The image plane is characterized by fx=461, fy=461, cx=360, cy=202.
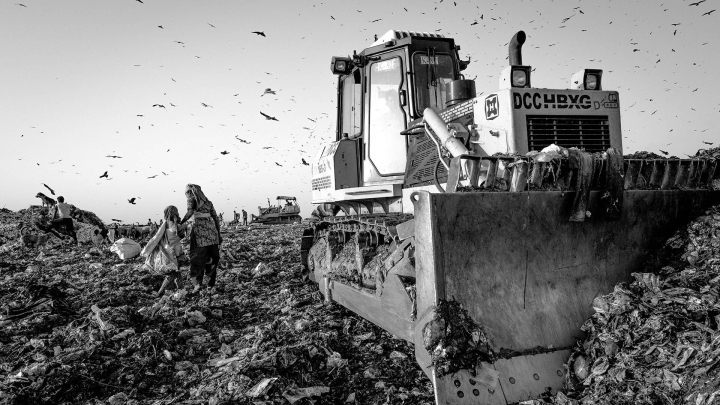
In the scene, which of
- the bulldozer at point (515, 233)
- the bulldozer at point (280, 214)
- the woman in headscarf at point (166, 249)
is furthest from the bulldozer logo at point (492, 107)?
the bulldozer at point (280, 214)

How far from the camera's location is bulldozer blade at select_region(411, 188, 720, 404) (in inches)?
103

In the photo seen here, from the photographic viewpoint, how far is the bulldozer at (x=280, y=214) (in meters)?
29.9

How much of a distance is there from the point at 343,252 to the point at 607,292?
9.36 ft

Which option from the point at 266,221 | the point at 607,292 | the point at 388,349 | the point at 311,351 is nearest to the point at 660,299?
the point at 607,292

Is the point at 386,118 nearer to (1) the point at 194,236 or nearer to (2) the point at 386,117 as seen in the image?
(2) the point at 386,117

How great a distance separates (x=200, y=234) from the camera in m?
6.36

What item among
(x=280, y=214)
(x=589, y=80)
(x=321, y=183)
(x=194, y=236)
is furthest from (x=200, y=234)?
(x=280, y=214)

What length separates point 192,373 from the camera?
352cm

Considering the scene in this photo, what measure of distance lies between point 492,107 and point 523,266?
1.62 metres

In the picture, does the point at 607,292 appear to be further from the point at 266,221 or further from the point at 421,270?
the point at 266,221

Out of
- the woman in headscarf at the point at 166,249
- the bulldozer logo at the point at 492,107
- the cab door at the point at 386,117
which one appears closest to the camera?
the bulldozer logo at the point at 492,107

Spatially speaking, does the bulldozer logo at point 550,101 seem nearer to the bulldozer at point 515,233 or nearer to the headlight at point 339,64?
the bulldozer at point 515,233

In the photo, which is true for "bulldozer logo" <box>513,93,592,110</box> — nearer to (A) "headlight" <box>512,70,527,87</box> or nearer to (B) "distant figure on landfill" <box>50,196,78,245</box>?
(A) "headlight" <box>512,70,527,87</box>

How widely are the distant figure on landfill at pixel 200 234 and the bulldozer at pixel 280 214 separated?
23160 mm
